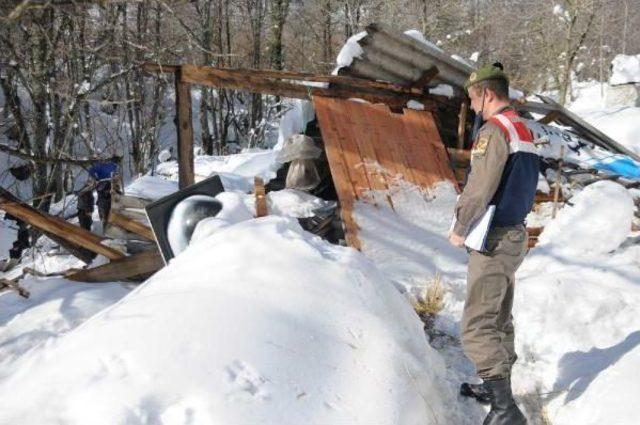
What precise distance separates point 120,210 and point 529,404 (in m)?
4.94

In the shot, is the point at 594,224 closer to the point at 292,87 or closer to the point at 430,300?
the point at 430,300

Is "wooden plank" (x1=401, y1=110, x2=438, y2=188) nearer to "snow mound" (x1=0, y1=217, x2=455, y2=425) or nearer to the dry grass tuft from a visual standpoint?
the dry grass tuft

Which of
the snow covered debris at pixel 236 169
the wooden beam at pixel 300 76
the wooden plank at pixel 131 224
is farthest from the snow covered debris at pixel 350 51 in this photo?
the wooden plank at pixel 131 224

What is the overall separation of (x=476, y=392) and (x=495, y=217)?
3.69 feet

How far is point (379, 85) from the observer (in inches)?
272

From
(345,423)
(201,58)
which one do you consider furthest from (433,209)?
(201,58)

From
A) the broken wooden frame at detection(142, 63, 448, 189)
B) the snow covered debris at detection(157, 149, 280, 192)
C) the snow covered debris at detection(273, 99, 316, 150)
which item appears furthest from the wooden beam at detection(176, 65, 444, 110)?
the snow covered debris at detection(157, 149, 280, 192)

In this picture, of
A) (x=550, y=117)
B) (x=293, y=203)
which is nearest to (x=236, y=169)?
(x=293, y=203)

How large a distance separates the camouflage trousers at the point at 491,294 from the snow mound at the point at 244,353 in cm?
27

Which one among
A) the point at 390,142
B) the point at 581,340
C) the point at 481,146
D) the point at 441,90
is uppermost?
the point at 441,90

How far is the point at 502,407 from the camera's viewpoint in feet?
8.75

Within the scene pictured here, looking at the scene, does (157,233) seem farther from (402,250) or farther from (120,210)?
(402,250)

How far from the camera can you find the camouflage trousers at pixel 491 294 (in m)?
2.72

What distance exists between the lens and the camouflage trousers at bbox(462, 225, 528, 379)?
272 cm
